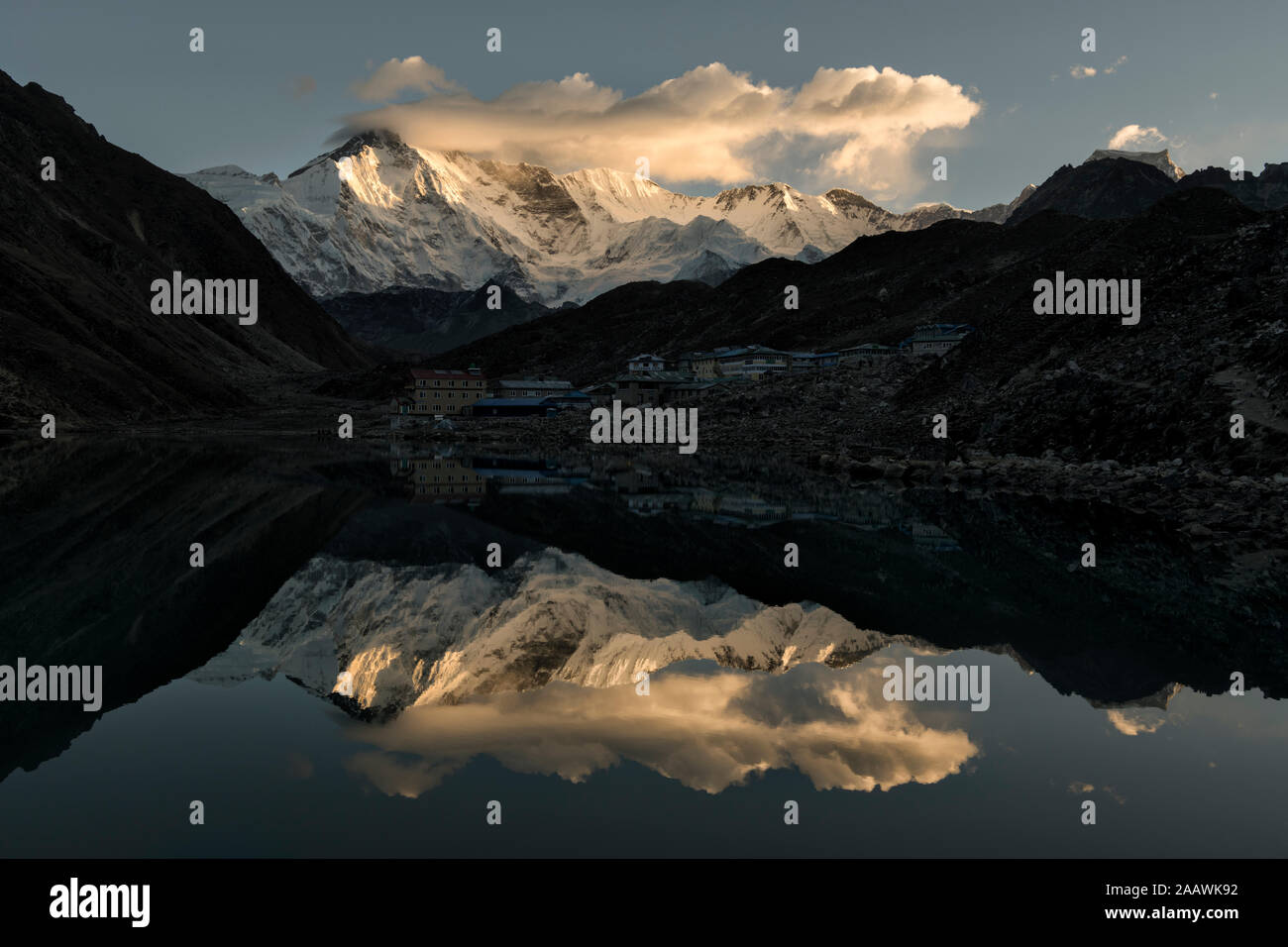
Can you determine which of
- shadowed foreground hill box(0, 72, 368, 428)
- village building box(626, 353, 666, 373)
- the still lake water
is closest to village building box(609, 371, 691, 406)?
village building box(626, 353, 666, 373)

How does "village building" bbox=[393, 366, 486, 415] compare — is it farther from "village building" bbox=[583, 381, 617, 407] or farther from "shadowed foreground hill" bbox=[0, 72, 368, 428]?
"shadowed foreground hill" bbox=[0, 72, 368, 428]

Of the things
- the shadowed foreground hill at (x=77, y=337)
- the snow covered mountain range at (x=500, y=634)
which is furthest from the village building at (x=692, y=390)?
the snow covered mountain range at (x=500, y=634)

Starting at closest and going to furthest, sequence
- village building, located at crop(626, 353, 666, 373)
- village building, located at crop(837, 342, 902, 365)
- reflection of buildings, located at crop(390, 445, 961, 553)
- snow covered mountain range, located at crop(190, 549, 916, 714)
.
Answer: snow covered mountain range, located at crop(190, 549, 916, 714) < reflection of buildings, located at crop(390, 445, 961, 553) < village building, located at crop(837, 342, 902, 365) < village building, located at crop(626, 353, 666, 373)

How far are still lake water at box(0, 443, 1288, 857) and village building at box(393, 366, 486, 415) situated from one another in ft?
378

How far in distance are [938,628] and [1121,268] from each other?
112m

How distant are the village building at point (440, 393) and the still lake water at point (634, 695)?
115261mm

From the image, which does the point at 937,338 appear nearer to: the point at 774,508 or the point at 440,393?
the point at 440,393

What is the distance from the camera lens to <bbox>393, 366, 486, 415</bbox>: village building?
518 feet

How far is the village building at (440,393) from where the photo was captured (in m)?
158

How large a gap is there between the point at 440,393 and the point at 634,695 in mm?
147021

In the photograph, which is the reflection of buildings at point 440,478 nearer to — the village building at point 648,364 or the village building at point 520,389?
the village building at point 520,389
